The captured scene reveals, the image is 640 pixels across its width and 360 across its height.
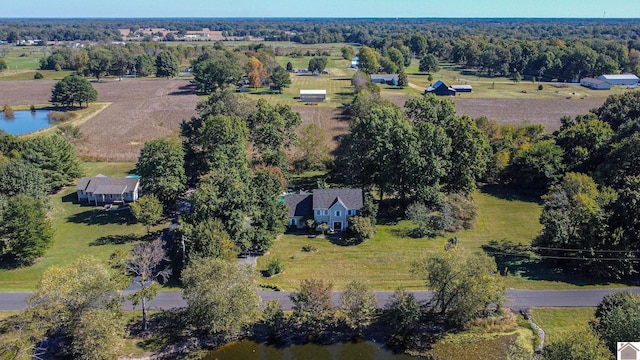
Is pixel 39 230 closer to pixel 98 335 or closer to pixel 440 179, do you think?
pixel 98 335

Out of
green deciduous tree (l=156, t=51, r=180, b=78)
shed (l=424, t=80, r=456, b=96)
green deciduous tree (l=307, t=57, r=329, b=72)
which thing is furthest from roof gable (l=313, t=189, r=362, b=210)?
green deciduous tree (l=156, t=51, r=180, b=78)

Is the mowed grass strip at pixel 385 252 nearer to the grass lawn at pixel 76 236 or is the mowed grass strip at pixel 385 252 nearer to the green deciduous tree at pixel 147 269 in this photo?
the green deciduous tree at pixel 147 269

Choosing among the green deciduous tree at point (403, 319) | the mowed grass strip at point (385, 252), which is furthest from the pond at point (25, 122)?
the green deciduous tree at point (403, 319)

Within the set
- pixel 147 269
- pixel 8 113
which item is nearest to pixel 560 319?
pixel 147 269

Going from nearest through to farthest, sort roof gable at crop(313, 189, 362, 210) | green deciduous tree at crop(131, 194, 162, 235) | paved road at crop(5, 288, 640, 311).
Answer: paved road at crop(5, 288, 640, 311) < green deciduous tree at crop(131, 194, 162, 235) < roof gable at crop(313, 189, 362, 210)

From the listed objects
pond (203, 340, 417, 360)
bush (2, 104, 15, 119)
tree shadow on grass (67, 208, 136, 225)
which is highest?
bush (2, 104, 15, 119)

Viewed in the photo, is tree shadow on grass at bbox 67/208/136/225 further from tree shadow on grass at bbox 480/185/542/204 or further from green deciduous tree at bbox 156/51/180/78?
green deciduous tree at bbox 156/51/180/78

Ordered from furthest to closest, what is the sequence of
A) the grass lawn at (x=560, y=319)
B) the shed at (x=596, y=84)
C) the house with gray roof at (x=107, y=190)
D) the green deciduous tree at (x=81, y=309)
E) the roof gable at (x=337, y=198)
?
the shed at (x=596, y=84) → the house with gray roof at (x=107, y=190) → the roof gable at (x=337, y=198) → the grass lawn at (x=560, y=319) → the green deciduous tree at (x=81, y=309)

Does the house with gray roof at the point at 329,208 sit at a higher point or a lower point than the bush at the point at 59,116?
lower
